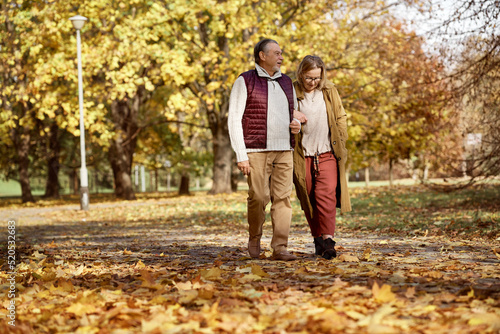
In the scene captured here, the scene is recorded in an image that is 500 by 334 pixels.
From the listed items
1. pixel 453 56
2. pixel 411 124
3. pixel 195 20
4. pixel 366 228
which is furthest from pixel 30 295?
pixel 411 124

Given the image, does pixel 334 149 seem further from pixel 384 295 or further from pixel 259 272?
pixel 384 295

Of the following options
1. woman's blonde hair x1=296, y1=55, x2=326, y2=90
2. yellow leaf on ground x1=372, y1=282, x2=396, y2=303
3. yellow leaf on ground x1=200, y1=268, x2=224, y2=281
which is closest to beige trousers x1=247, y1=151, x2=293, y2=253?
woman's blonde hair x1=296, y1=55, x2=326, y2=90

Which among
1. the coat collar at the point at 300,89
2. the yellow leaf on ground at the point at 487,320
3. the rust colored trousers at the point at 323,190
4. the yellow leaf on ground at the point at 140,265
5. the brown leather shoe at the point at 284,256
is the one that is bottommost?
the yellow leaf on ground at the point at 140,265

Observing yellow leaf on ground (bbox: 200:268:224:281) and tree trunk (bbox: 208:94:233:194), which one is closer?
→ yellow leaf on ground (bbox: 200:268:224:281)

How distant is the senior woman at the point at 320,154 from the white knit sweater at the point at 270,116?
307 mm

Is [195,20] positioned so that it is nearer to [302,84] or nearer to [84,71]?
[84,71]

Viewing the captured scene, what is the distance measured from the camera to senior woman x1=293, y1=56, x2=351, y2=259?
612 cm

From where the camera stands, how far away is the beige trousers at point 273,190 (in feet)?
19.4

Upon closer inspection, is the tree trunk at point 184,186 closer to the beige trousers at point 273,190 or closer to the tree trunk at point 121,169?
the tree trunk at point 121,169

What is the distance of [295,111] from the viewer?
6.00 m

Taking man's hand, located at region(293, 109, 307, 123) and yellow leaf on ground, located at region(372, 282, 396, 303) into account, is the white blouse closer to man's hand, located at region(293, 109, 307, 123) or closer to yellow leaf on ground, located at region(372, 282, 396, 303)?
man's hand, located at region(293, 109, 307, 123)

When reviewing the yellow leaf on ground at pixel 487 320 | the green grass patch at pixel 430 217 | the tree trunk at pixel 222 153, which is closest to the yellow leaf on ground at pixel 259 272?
the yellow leaf on ground at pixel 487 320

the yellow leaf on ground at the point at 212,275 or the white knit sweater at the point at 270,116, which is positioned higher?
the white knit sweater at the point at 270,116

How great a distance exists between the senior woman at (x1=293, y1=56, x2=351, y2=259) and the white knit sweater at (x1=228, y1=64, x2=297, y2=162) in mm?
307
